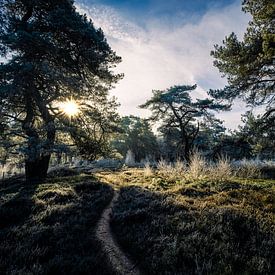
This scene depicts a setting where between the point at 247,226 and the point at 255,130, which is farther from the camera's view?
the point at 255,130

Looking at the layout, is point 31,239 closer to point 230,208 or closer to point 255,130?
point 230,208

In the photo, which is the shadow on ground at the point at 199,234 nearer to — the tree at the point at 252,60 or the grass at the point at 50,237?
the grass at the point at 50,237

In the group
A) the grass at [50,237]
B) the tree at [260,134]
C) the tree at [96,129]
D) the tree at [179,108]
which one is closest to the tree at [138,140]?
the tree at [179,108]

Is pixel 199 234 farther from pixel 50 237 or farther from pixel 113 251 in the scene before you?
pixel 50 237

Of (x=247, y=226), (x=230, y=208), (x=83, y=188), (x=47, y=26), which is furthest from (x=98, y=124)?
(x=247, y=226)

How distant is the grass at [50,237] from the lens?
170 inches

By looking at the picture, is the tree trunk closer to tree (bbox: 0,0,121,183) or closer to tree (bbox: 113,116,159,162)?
tree (bbox: 0,0,121,183)

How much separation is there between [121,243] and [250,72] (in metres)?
9.67

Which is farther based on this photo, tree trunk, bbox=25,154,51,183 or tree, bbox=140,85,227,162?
tree, bbox=140,85,227,162

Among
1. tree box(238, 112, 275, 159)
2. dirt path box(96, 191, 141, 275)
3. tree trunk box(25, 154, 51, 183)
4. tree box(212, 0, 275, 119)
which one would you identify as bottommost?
dirt path box(96, 191, 141, 275)

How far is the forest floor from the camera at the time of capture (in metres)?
4.32

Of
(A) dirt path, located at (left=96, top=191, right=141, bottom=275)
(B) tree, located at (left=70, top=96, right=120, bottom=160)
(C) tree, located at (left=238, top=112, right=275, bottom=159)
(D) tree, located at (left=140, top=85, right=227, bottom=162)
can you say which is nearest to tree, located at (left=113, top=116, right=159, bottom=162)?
(D) tree, located at (left=140, top=85, right=227, bottom=162)

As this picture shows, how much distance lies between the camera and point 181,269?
4207 millimetres

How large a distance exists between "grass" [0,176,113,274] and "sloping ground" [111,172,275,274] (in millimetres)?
822
